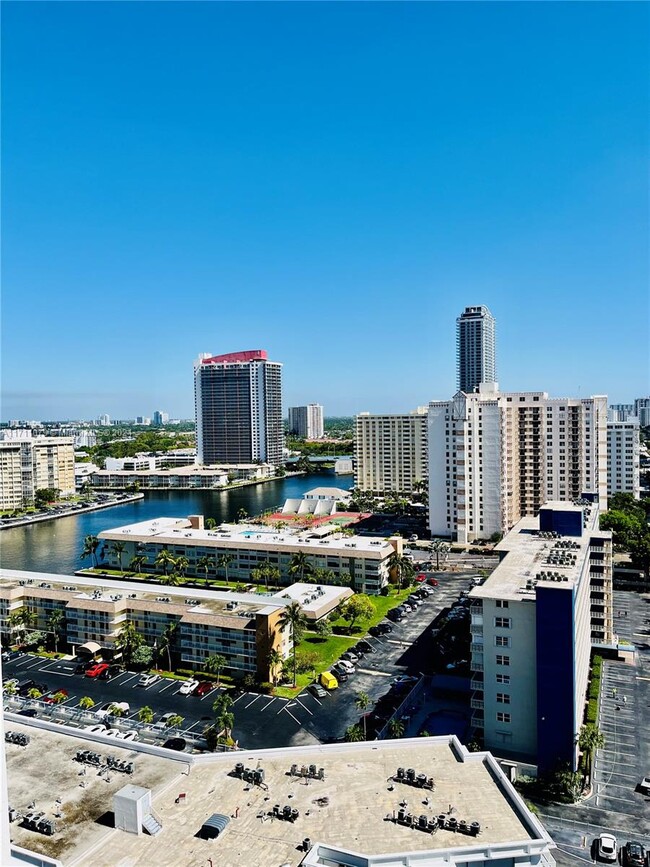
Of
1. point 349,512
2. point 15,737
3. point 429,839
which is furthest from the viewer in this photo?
point 349,512

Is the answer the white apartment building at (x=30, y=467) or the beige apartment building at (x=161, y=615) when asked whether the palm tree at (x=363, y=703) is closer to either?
the beige apartment building at (x=161, y=615)

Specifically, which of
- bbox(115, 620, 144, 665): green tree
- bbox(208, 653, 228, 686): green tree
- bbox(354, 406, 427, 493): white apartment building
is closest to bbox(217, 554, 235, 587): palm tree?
bbox(115, 620, 144, 665): green tree

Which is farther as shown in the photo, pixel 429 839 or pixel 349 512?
pixel 349 512

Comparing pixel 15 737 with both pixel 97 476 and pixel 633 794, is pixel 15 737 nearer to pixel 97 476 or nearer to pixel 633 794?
pixel 633 794

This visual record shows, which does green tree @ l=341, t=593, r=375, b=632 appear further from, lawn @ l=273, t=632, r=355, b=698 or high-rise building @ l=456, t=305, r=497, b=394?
high-rise building @ l=456, t=305, r=497, b=394

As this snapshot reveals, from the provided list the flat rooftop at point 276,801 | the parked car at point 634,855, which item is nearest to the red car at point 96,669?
the flat rooftop at point 276,801

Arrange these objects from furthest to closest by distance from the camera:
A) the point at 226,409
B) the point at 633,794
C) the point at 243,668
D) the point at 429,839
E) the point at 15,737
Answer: the point at 226,409 < the point at 243,668 < the point at 633,794 < the point at 15,737 < the point at 429,839

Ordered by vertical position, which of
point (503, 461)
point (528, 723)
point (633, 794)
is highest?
point (503, 461)

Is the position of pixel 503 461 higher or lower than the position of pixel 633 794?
higher

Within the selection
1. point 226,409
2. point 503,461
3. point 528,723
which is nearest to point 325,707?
point 528,723
